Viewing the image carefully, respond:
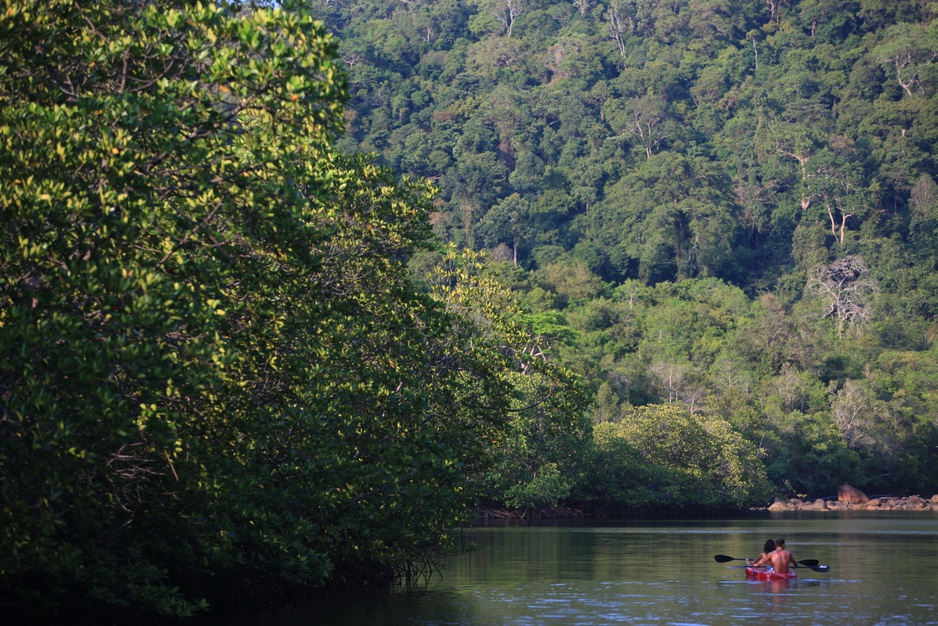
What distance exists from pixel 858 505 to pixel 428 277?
1965 inches

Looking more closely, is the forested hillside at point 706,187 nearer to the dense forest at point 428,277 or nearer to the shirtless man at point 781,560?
the dense forest at point 428,277

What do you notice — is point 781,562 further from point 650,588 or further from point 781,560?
point 650,588

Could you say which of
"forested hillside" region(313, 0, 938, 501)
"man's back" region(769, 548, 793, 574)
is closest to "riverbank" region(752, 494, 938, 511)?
"forested hillside" region(313, 0, 938, 501)

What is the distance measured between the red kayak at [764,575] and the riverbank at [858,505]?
146ft

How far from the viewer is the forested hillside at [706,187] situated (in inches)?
2830

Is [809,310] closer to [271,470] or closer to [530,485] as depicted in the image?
[530,485]

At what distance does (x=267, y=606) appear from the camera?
52.3 feet

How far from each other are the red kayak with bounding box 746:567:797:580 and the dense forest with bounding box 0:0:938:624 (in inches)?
205

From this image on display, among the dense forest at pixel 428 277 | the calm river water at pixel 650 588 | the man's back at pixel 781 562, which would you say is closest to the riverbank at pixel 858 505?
the dense forest at pixel 428 277

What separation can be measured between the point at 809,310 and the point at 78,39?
8682 centimetres

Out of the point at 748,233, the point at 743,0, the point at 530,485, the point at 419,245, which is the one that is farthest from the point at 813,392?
the point at 743,0

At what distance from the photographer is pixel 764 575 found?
22.6 metres

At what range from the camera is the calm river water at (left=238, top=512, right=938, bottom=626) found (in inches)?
664

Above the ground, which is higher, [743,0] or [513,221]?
[743,0]
